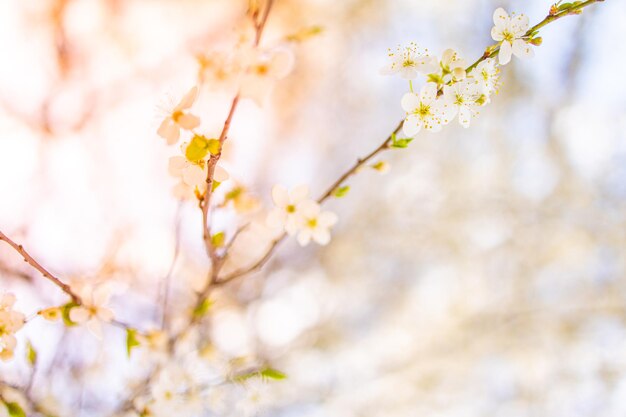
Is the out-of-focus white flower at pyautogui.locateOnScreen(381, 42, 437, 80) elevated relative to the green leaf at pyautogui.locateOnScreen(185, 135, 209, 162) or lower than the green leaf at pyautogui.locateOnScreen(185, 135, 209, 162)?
elevated

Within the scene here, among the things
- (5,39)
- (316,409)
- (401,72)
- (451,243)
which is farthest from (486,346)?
(5,39)

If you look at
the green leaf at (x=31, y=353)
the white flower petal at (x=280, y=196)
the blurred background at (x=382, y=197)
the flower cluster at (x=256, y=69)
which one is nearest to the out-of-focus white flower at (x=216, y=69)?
the flower cluster at (x=256, y=69)

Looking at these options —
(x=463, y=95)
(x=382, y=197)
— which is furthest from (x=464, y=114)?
(x=382, y=197)

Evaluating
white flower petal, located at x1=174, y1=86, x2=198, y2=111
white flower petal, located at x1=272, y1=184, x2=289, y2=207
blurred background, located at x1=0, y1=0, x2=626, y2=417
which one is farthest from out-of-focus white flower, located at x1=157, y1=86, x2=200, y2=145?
blurred background, located at x1=0, y1=0, x2=626, y2=417

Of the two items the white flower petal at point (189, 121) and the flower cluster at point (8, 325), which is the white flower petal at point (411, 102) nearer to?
the white flower petal at point (189, 121)

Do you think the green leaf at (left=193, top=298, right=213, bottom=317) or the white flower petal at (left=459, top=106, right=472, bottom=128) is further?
the green leaf at (left=193, top=298, right=213, bottom=317)

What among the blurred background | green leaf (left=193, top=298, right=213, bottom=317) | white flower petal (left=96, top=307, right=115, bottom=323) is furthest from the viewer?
the blurred background

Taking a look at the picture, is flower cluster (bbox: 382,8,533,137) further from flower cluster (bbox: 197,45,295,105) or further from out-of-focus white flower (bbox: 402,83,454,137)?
flower cluster (bbox: 197,45,295,105)
